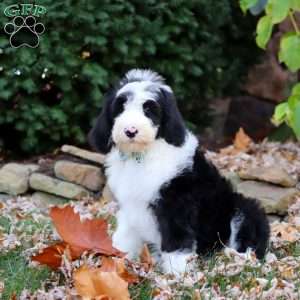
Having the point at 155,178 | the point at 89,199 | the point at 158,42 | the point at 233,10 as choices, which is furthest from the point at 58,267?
the point at 233,10

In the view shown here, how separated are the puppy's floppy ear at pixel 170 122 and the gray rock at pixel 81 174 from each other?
2692 mm

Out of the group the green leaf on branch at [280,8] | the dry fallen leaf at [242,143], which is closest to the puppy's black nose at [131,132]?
the green leaf on branch at [280,8]

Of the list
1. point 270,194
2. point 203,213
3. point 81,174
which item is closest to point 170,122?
point 203,213

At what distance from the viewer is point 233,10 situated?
874 cm

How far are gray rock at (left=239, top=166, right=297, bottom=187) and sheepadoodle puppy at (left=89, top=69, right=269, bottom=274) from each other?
6.14 feet

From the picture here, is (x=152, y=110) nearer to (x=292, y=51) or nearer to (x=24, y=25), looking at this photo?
(x=292, y=51)

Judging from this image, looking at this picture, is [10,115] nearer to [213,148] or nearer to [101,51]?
[101,51]

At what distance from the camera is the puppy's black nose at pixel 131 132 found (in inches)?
152

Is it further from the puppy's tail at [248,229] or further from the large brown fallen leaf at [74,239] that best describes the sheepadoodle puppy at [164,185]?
the large brown fallen leaf at [74,239]

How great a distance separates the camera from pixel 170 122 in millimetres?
4098

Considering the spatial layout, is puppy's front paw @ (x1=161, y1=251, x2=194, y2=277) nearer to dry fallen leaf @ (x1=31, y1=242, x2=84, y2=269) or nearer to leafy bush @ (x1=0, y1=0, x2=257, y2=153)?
dry fallen leaf @ (x1=31, y1=242, x2=84, y2=269)

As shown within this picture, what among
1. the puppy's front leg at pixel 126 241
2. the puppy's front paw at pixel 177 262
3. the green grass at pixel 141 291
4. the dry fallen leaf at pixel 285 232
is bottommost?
the dry fallen leaf at pixel 285 232

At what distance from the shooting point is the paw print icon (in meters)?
6.59

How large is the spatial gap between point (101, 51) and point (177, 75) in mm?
845
